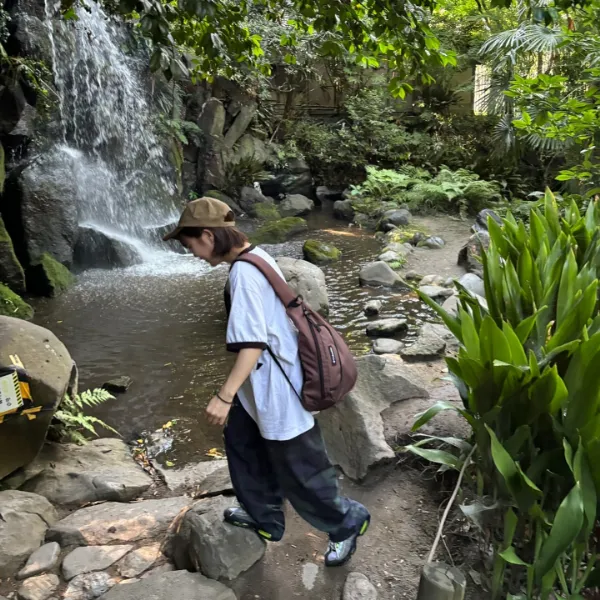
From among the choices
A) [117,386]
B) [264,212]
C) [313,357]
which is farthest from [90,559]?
[264,212]

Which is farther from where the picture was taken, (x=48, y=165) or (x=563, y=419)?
(x=48, y=165)

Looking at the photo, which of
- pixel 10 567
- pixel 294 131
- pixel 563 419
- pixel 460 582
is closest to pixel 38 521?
pixel 10 567

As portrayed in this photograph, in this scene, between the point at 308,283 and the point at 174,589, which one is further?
the point at 308,283

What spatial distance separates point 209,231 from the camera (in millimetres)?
2148

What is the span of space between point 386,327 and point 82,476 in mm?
3876

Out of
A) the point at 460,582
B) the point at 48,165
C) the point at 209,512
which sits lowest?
the point at 209,512

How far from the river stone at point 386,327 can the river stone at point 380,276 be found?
179 centimetres

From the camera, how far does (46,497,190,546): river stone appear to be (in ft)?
9.12

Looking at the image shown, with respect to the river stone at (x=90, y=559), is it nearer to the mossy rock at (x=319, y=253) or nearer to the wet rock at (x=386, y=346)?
the wet rock at (x=386, y=346)

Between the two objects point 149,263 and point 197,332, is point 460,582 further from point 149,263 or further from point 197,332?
point 149,263

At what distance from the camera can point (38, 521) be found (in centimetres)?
290

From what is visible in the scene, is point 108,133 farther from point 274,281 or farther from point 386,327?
point 274,281

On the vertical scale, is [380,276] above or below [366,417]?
below

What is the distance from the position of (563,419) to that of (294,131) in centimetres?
1575
